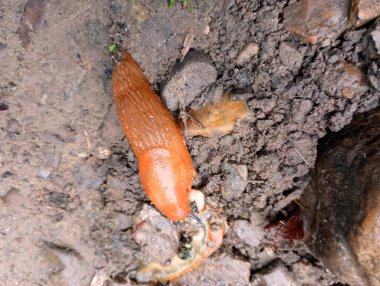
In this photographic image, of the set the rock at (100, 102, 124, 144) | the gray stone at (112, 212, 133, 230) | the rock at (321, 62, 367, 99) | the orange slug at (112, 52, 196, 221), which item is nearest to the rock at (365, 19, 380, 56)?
the rock at (321, 62, 367, 99)

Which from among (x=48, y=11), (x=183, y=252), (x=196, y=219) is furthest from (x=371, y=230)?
(x=48, y=11)

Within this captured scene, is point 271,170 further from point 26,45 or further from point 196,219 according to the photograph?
point 26,45

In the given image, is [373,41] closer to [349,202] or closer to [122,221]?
[349,202]

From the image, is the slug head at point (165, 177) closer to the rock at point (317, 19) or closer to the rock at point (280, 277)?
the rock at point (280, 277)

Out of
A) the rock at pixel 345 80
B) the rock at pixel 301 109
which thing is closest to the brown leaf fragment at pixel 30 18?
the rock at pixel 301 109

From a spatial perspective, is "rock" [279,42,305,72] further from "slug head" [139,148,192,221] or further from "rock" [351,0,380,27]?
"slug head" [139,148,192,221]

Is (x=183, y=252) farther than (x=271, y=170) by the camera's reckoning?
Yes

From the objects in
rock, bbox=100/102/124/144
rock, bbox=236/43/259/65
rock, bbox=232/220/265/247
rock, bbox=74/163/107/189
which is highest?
→ rock, bbox=100/102/124/144
